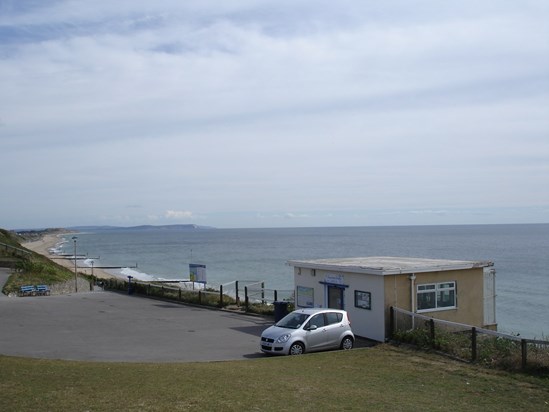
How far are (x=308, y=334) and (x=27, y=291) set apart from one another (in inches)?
958

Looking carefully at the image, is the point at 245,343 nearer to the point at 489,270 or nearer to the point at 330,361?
the point at 330,361

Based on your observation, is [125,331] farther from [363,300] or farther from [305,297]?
[363,300]

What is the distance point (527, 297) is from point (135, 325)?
1527 inches

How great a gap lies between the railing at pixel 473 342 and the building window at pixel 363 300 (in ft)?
3.52

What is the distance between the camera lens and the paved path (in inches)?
738

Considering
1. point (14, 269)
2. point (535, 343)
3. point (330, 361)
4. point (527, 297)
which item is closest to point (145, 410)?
point (330, 361)

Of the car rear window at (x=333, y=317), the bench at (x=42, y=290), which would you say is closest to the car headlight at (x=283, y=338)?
the car rear window at (x=333, y=317)

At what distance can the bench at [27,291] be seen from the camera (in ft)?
123

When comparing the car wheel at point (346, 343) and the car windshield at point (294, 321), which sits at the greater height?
the car windshield at point (294, 321)

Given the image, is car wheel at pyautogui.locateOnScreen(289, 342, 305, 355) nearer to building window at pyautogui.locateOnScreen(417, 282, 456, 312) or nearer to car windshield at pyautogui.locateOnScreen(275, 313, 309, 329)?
car windshield at pyautogui.locateOnScreen(275, 313, 309, 329)

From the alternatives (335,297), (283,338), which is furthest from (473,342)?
(335,297)

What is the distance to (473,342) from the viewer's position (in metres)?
17.0

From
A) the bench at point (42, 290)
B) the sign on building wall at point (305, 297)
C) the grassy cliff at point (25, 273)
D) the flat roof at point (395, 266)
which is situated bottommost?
the bench at point (42, 290)

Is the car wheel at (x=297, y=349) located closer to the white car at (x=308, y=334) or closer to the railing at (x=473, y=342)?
the white car at (x=308, y=334)
